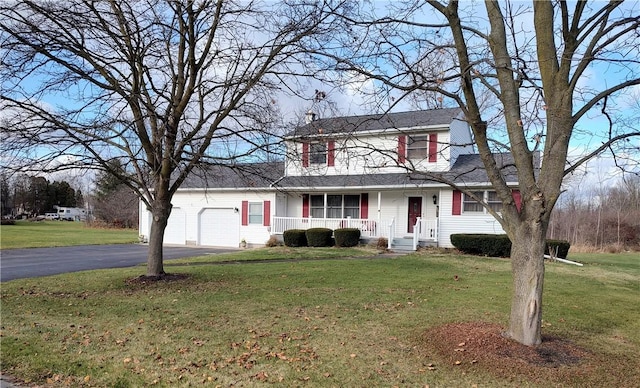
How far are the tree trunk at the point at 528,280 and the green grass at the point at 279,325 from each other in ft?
2.40

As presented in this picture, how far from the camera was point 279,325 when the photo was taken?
21.0 feet

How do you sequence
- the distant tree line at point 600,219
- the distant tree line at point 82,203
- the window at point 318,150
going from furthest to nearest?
the distant tree line at point 82,203 < the distant tree line at point 600,219 < the window at point 318,150

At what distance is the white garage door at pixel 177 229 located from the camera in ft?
79.2

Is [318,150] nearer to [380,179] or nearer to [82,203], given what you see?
[380,179]

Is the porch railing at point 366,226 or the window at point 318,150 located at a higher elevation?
the window at point 318,150

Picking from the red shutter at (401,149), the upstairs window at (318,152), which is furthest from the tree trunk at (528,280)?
the upstairs window at (318,152)

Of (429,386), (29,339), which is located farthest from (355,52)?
(29,339)

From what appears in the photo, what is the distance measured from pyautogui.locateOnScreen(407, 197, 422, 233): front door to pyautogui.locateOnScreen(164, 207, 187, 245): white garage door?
12169 millimetres

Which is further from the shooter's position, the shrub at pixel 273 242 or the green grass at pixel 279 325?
the shrub at pixel 273 242

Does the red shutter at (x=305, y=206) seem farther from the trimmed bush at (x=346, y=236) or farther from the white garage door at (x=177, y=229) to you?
the white garage door at (x=177, y=229)

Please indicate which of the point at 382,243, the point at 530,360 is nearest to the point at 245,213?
the point at 382,243

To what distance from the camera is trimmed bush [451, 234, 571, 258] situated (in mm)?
16484

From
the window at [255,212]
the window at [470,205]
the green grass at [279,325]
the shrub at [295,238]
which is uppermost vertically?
the window at [470,205]

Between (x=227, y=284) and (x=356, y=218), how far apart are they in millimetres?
11729
